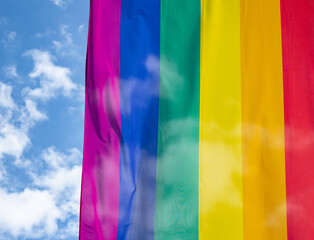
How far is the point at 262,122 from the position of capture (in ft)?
15.7

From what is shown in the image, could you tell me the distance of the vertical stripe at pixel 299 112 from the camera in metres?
4.54

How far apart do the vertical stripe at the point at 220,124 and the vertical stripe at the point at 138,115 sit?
1.43 ft

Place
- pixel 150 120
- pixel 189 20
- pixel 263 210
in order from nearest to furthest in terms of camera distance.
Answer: pixel 263 210, pixel 150 120, pixel 189 20

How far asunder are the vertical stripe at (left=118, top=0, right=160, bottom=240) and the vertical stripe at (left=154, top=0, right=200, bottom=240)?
7 cm

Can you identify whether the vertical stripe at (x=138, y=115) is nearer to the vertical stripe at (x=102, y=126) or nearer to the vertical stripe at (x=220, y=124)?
the vertical stripe at (x=102, y=126)

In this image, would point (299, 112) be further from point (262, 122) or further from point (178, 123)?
point (178, 123)

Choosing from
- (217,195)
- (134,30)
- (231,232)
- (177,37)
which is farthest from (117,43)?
(231,232)

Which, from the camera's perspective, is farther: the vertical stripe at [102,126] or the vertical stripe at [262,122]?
the vertical stripe at [102,126]

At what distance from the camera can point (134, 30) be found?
17.0 ft

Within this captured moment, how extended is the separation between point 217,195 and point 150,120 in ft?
2.92

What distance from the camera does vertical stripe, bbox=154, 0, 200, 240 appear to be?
4.60m

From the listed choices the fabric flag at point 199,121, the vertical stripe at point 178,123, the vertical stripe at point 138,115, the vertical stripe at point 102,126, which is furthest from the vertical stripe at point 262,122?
the vertical stripe at point 102,126

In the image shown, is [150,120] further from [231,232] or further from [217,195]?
[231,232]

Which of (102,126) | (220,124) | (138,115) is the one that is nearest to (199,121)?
(220,124)
